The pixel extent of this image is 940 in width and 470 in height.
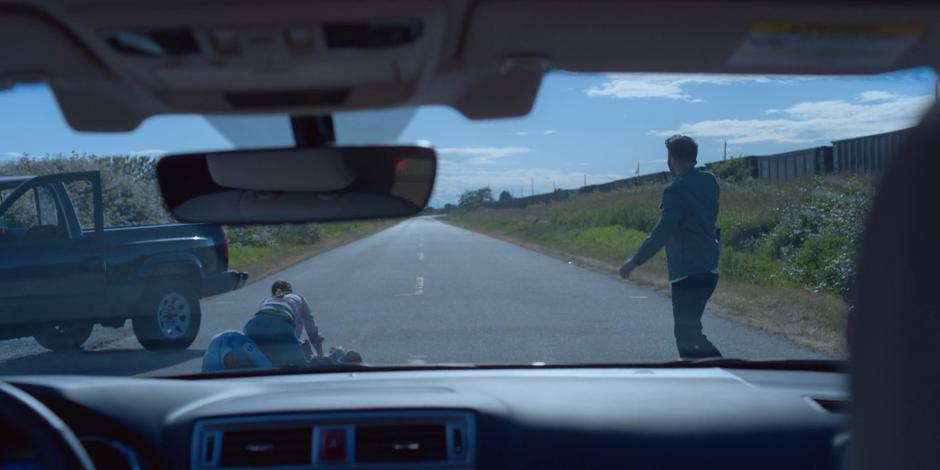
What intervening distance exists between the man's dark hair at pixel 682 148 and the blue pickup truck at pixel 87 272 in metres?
3.98

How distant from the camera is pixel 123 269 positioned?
9.43 meters

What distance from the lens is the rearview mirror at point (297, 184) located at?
11.2 feet

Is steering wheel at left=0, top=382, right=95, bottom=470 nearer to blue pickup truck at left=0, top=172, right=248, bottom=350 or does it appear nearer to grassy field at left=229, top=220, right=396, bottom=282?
blue pickup truck at left=0, top=172, right=248, bottom=350

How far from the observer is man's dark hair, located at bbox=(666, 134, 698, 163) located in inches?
239

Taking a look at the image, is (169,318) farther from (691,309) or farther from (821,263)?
(821,263)

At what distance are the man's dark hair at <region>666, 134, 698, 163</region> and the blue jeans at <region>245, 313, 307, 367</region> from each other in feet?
7.93

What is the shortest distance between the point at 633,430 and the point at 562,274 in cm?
1049

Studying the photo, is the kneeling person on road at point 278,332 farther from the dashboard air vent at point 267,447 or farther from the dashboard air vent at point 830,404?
the dashboard air vent at point 830,404

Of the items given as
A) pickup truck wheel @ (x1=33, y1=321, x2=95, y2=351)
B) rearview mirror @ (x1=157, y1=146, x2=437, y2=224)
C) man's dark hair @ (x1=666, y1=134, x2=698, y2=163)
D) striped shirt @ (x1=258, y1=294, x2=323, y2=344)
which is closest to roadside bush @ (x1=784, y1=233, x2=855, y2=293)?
man's dark hair @ (x1=666, y1=134, x2=698, y2=163)

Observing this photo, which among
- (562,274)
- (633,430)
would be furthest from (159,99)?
(562,274)

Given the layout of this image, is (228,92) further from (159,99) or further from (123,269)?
(123,269)

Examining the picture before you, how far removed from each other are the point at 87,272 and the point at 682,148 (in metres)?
5.64

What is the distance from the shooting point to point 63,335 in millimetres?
8297

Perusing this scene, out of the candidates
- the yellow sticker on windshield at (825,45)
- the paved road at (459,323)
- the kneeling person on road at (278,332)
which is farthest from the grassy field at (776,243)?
the yellow sticker on windshield at (825,45)
